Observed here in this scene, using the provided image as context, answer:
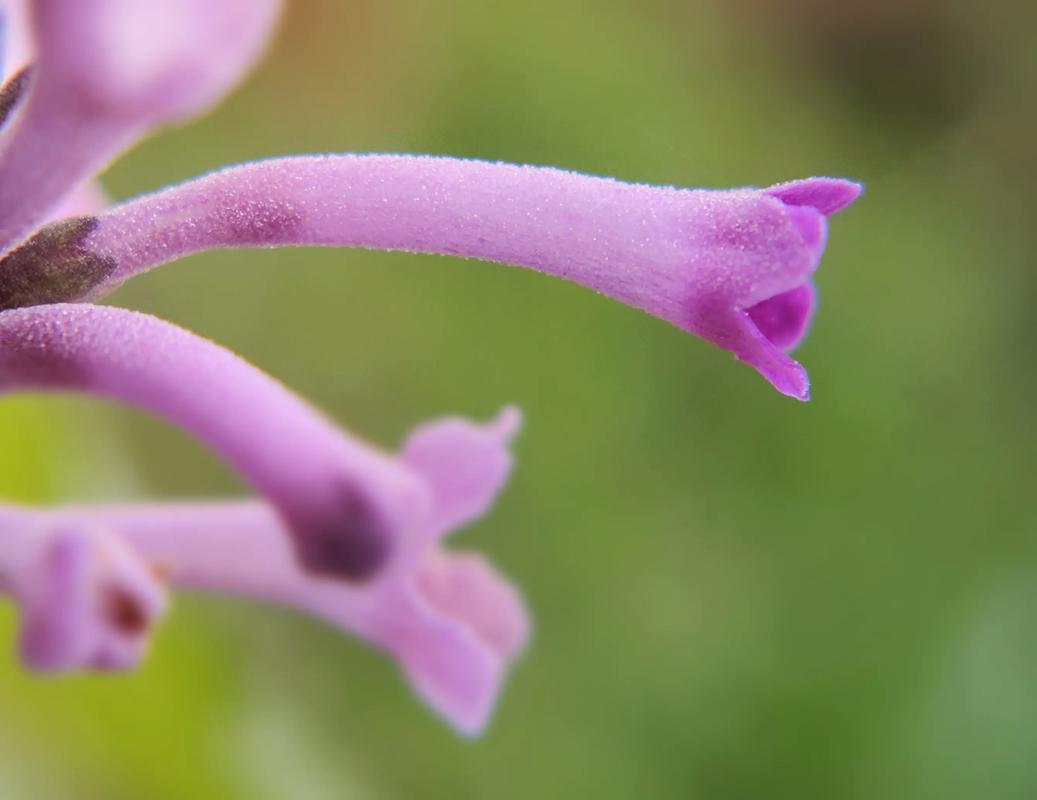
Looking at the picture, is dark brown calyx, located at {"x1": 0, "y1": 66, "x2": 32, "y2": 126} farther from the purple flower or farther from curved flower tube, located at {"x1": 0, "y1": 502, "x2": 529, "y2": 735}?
curved flower tube, located at {"x1": 0, "y1": 502, "x2": 529, "y2": 735}

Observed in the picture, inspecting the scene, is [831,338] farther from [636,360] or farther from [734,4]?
[734,4]

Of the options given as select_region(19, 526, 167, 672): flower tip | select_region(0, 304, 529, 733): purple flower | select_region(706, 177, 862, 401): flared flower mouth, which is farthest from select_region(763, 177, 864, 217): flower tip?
select_region(19, 526, 167, 672): flower tip

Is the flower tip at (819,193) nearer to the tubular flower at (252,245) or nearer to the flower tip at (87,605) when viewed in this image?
the tubular flower at (252,245)

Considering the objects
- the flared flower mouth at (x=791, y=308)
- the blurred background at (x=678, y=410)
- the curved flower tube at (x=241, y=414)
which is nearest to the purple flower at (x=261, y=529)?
the curved flower tube at (x=241, y=414)

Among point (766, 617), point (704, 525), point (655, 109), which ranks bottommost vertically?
point (766, 617)

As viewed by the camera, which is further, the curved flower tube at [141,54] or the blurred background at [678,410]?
the blurred background at [678,410]

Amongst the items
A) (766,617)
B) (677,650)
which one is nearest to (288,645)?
(677,650)

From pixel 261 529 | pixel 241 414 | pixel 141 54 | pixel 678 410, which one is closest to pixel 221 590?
pixel 261 529
